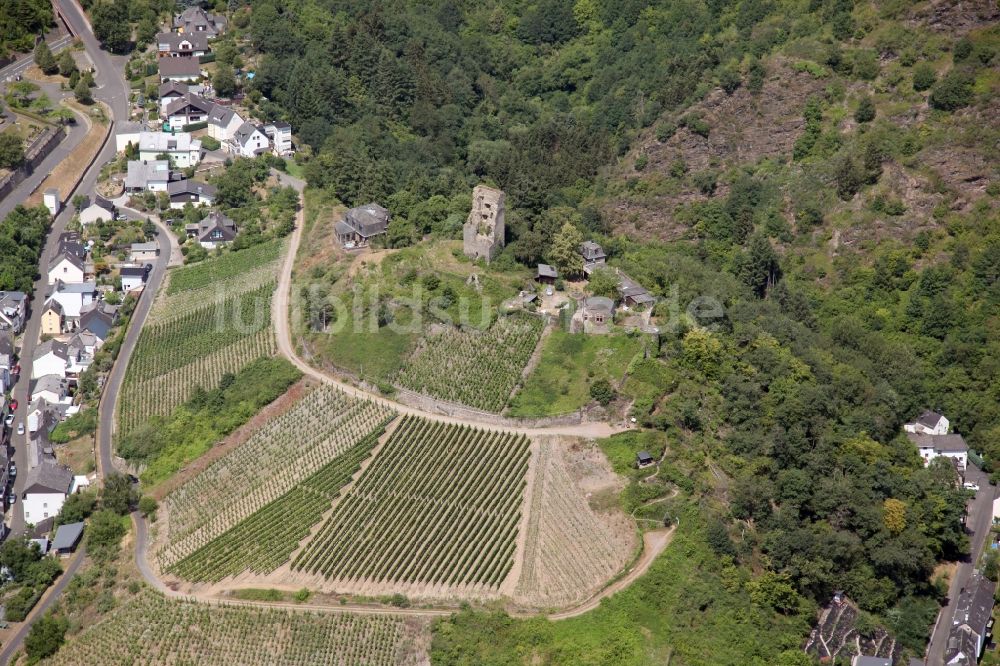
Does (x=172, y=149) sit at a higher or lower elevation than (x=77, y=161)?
higher

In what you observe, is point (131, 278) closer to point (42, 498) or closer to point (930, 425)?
point (42, 498)

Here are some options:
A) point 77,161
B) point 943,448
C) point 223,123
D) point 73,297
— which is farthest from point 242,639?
point 77,161

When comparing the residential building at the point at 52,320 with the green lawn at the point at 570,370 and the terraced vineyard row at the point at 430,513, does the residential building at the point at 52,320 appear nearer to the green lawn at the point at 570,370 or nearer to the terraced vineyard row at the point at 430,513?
the terraced vineyard row at the point at 430,513

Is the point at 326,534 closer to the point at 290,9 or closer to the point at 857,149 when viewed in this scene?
the point at 857,149

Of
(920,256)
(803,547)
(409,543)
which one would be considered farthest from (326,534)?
(920,256)

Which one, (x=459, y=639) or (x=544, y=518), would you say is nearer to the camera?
(x=459, y=639)

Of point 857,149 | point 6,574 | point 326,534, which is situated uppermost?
point 857,149

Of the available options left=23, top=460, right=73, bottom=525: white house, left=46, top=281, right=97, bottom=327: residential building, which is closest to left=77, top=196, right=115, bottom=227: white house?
left=46, top=281, right=97, bottom=327: residential building

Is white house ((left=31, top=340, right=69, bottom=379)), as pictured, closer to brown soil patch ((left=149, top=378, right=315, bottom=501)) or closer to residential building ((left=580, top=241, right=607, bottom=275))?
brown soil patch ((left=149, top=378, right=315, bottom=501))
